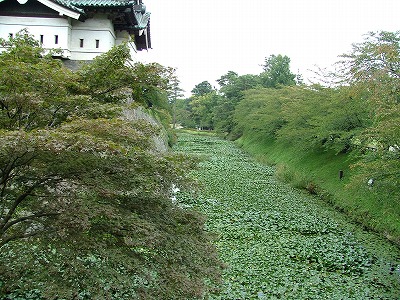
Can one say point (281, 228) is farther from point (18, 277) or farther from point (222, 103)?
point (222, 103)

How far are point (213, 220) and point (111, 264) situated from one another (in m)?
9.74

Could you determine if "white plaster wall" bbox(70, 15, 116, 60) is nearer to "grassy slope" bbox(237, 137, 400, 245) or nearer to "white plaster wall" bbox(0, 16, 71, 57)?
"white plaster wall" bbox(0, 16, 71, 57)

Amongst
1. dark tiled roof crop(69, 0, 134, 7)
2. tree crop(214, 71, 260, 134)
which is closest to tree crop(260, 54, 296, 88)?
tree crop(214, 71, 260, 134)

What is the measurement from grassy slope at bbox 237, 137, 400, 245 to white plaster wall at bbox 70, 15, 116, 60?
11.4 meters

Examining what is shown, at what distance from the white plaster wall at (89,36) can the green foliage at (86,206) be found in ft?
33.7

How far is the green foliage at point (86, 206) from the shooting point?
169 inches

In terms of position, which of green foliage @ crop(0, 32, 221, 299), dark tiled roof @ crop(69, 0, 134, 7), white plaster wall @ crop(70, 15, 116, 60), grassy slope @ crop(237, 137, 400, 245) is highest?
dark tiled roof @ crop(69, 0, 134, 7)

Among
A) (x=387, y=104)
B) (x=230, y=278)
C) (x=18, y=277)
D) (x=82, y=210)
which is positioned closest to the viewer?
(x=82, y=210)

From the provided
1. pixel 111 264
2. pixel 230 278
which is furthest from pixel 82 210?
pixel 230 278

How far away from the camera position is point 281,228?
44.8 ft

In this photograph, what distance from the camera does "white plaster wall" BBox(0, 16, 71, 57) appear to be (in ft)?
47.6

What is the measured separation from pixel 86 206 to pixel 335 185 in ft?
55.0

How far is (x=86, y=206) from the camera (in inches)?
171

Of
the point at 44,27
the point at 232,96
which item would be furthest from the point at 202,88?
the point at 44,27
